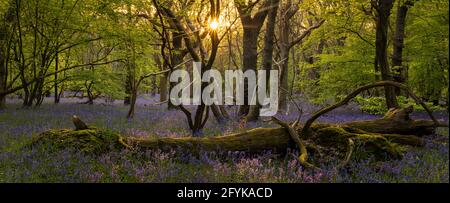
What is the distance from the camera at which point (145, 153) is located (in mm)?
6059

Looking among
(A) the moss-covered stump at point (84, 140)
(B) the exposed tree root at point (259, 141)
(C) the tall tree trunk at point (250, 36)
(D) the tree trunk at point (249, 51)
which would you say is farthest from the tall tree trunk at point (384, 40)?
(A) the moss-covered stump at point (84, 140)

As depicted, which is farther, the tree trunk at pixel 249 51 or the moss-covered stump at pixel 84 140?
the tree trunk at pixel 249 51

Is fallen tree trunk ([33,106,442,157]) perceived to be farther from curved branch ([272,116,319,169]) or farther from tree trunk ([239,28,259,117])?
tree trunk ([239,28,259,117])

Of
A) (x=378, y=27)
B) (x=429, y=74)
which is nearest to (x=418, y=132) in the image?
(x=378, y=27)

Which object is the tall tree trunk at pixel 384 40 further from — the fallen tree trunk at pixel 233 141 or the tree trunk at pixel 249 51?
the tree trunk at pixel 249 51

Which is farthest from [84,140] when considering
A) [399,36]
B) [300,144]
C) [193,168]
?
[399,36]

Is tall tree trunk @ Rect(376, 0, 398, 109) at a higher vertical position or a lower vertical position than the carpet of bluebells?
higher

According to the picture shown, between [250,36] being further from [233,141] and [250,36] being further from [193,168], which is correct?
[193,168]

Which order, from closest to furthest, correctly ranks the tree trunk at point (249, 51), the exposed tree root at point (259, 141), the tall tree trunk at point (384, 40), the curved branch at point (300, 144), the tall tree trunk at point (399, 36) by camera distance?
1. the curved branch at point (300, 144)
2. the exposed tree root at point (259, 141)
3. the tall tree trunk at point (384, 40)
4. the tall tree trunk at point (399, 36)
5. the tree trunk at point (249, 51)

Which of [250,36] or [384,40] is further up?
[250,36]

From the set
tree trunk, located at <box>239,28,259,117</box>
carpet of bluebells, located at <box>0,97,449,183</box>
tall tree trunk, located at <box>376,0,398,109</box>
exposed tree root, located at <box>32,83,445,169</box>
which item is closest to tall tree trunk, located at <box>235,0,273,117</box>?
tree trunk, located at <box>239,28,259,117</box>

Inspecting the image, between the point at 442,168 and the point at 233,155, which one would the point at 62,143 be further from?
the point at 442,168

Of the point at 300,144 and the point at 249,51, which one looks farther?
the point at 249,51

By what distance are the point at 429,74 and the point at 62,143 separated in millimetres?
14585
